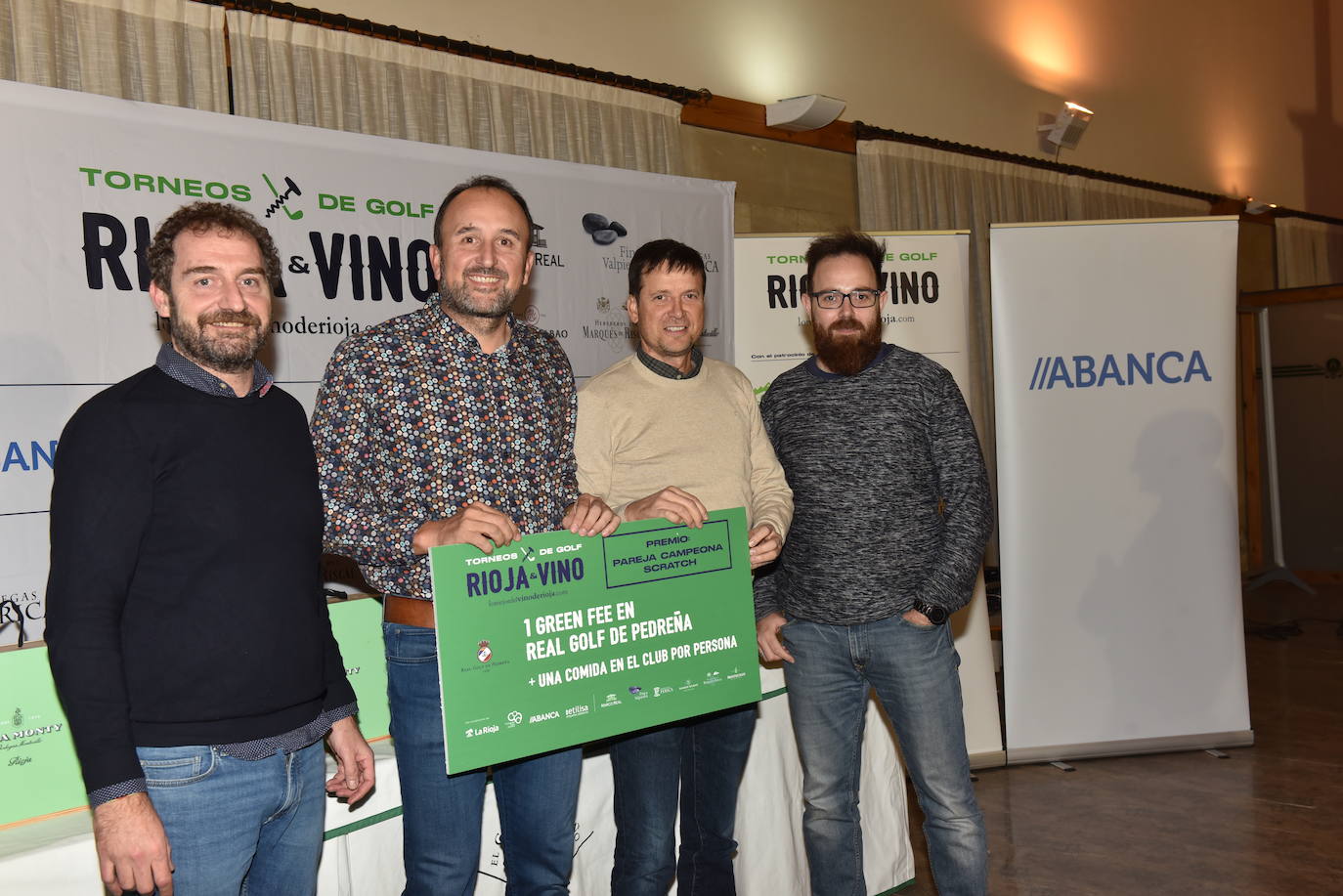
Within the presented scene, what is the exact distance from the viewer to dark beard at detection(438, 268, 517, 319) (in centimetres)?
189

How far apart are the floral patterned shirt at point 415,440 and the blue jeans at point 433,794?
0.42 feet

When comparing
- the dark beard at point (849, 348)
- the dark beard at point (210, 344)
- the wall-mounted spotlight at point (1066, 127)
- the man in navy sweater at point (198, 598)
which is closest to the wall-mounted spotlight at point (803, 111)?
the wall-mounted spotlight at point (1066, 127)

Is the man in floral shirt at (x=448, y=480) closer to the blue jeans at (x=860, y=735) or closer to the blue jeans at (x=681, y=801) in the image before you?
the blue jeans at (x=681, y=801)

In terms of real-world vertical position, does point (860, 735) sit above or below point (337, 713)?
below

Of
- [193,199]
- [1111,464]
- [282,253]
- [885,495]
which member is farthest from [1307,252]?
[193,199]

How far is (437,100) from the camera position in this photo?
4.31 m

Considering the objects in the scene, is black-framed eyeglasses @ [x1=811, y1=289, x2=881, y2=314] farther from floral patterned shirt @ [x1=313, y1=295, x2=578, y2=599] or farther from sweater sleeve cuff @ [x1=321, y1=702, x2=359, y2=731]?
sweater sleeve cuff @ [x1=321, y1=702, x2=359, y2=731]

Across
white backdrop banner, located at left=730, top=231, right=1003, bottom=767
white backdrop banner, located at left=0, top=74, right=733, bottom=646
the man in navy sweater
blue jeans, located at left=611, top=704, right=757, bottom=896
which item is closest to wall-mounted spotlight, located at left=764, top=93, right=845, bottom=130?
white backdrop banner, located at left=0, top=74, right=733, bottom=646

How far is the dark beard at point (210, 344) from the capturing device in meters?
1.54

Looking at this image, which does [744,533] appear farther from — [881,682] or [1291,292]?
[1291,292]

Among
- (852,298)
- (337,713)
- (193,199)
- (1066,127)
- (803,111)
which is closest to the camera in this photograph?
(337,713)

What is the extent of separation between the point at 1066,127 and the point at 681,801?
635cm

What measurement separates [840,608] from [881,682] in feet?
0.63

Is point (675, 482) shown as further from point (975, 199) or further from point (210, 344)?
point (975, 199)
